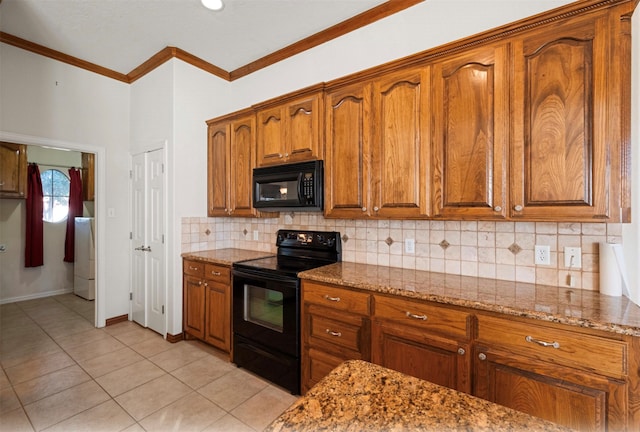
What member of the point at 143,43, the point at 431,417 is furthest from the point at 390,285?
the point at 143,43

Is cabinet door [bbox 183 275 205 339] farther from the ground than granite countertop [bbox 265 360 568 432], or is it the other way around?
granite countertop [bbox 265 360 568 432]

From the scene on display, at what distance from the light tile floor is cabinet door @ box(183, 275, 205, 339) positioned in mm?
167

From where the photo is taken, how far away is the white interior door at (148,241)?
10.3 feet

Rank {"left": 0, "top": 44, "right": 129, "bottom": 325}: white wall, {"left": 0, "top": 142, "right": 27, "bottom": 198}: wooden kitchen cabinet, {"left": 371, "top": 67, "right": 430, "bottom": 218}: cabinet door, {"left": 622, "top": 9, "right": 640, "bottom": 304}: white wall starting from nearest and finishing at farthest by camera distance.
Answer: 1. {"left": 622, "top": 9, "right": 640, "bottom": 304}: white wall
2. {"left": 371, "top": 67, "right": 430, "bottom": 218}: cabinet door
3. {"left": 0, "top": 44, "right": 129, "bottom": 325}: white wall
4. {"left": 0, "top": 142, "right": 27, "bottom": 198}: wooden kitchen cabinet

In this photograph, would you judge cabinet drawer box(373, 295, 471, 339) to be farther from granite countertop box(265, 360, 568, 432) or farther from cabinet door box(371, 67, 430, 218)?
granite countertop box(265, 360, 568, 432)

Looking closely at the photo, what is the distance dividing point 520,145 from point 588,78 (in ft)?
1.27

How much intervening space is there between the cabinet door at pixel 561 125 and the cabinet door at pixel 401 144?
0.49 metres

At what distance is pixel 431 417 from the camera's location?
62 centimetres

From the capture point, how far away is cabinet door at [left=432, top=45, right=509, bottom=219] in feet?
5.31

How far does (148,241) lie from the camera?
10.9 ft

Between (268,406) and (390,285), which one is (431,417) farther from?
(268,406)

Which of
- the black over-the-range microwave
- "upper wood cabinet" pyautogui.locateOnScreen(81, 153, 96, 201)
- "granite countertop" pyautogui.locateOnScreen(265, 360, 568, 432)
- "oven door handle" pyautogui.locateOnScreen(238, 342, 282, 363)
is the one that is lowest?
"oven door handle" pyautogui.locateOnScreen(238, 342, 282, 363)

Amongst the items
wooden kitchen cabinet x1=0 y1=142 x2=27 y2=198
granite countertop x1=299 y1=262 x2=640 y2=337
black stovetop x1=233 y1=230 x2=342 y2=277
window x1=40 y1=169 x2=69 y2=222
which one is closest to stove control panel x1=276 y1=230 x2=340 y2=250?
black stovetop x1=233 y1=230 x2=342 y2=277

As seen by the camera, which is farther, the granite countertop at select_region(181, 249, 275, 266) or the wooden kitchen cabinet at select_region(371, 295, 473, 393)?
the granite countertop at select_region(181, 249, 275, 266)
